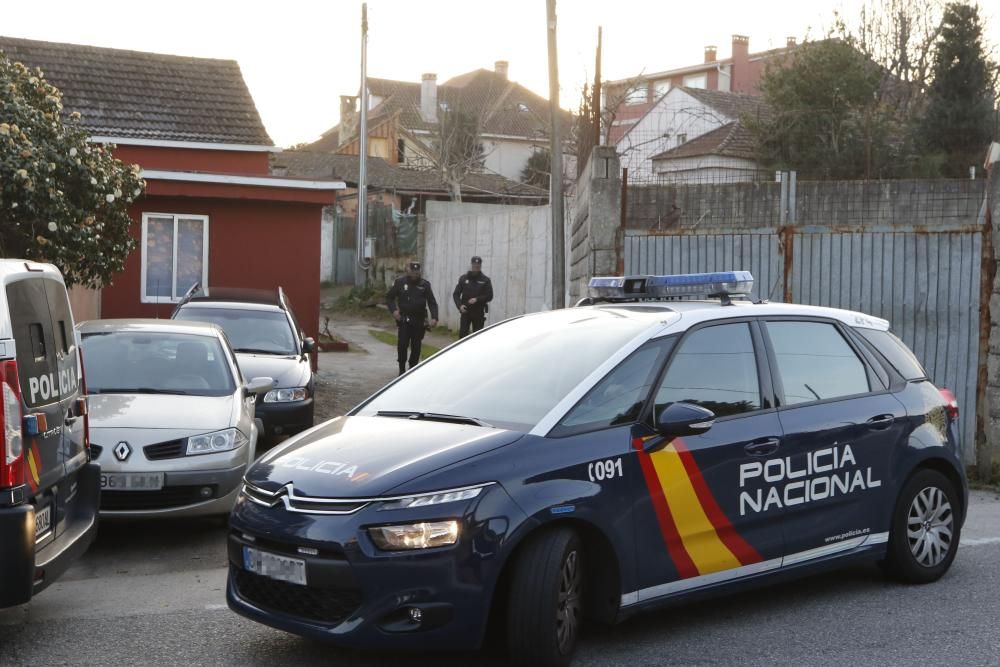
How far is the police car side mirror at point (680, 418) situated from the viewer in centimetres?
511

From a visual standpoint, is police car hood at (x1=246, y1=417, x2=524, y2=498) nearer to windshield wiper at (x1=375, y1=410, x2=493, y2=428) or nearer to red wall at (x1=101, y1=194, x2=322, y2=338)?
windshield wiper at (x1=375, y1=410, x2=493, y2=428)

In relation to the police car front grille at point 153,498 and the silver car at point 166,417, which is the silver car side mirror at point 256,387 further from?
the police car front grille at point 153,498

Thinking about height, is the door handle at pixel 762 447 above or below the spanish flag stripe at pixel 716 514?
above

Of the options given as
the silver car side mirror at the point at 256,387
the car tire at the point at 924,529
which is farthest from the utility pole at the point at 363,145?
the car tire at the point at 924,529

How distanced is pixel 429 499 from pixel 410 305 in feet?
37.6

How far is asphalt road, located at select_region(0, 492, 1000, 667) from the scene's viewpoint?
5051 millimetres

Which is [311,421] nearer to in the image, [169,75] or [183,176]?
[183,176]

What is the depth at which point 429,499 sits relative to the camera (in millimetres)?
4488

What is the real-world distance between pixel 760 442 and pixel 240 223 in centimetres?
1352

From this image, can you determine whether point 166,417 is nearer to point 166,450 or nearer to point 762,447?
point 166,450

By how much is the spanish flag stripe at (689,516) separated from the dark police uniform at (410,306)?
416 inches

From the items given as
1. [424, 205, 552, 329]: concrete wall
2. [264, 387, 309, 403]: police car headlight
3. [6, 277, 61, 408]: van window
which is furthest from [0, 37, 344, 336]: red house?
[6, 277, 61, 408]: van window

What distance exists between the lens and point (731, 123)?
1619 inches

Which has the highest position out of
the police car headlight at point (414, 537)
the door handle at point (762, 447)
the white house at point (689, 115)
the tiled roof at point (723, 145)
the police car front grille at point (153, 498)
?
the white house at point (689, 115)
